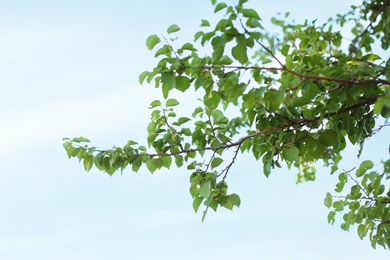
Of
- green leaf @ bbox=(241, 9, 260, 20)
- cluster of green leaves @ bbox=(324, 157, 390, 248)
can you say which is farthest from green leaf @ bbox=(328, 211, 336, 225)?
green leaf @ bbox=(241, 9, 260, 20)

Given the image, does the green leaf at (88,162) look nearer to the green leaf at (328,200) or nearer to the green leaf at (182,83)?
the green leaf at (182,83)

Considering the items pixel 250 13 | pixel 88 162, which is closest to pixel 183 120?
pixel 88 162

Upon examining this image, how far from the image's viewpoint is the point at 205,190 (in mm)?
2877

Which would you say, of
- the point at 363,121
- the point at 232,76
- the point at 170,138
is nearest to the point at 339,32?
the point at 363,121

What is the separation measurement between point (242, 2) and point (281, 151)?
820mm

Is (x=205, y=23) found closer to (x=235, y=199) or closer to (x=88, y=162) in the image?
(x=235, y=199)

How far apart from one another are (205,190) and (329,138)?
2.14 ft

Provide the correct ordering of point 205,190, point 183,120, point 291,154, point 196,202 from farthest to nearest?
point 183,120 < point 196,202 < point 205,190 < point 291,154

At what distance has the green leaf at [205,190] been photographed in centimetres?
285

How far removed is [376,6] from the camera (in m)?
4.96

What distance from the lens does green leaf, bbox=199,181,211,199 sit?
2848mm

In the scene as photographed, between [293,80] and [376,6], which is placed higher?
[376,6]

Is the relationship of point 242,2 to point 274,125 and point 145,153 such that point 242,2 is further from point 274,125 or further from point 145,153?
point 145,153

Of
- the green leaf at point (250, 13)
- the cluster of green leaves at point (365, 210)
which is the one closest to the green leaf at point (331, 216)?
the cluster of green leaves at point (365, 210)
